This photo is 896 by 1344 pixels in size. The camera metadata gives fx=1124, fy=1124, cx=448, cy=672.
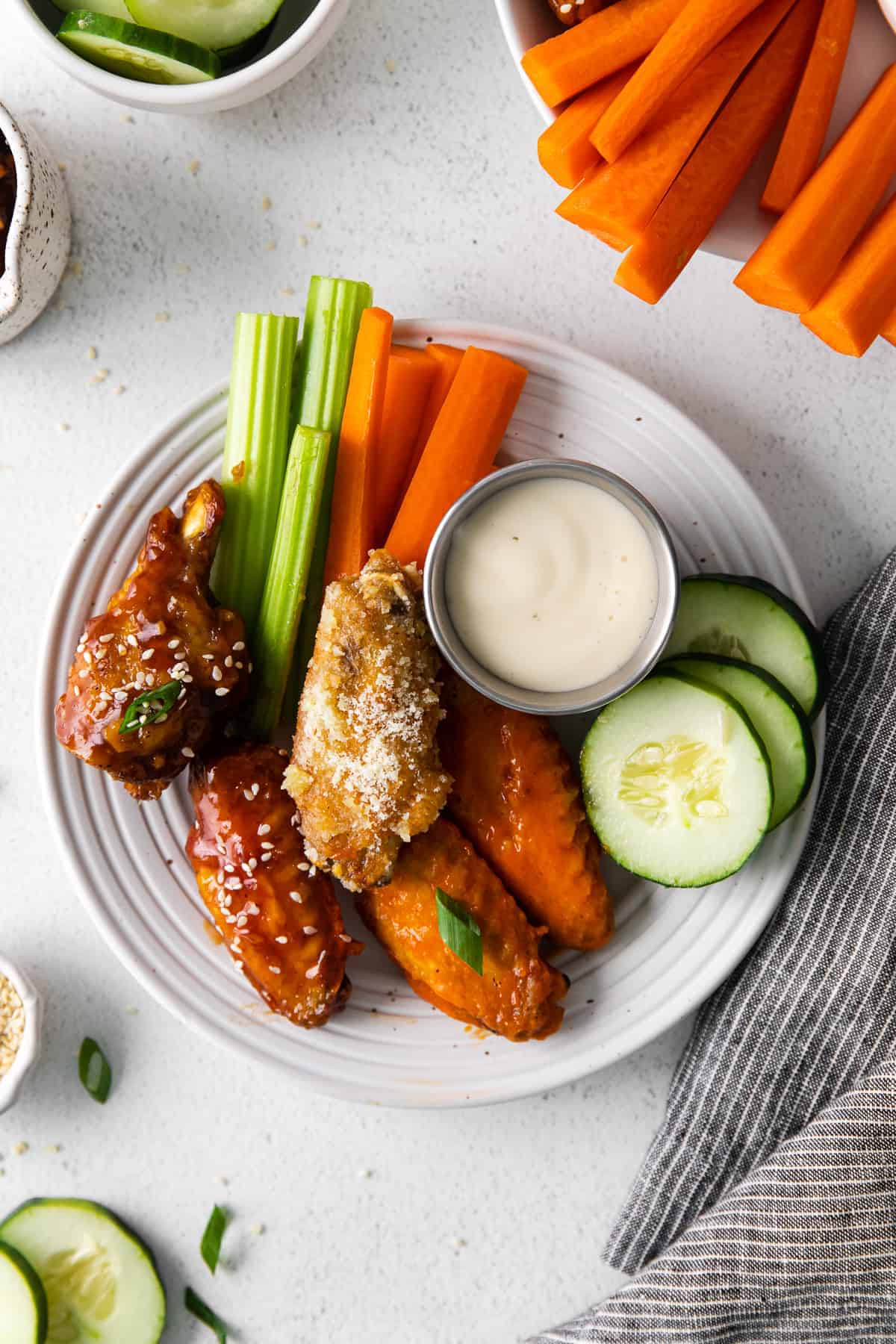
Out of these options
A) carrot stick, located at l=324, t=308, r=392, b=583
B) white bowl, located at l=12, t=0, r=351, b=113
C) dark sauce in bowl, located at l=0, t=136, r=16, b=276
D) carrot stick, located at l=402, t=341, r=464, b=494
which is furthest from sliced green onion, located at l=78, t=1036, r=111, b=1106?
white bowl, located at l=12, t=0, r=351, b=113

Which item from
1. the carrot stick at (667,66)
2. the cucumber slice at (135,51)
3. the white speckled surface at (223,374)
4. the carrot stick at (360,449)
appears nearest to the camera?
the carrot stick at (667,66)

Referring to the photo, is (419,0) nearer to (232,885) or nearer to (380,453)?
(380,453)

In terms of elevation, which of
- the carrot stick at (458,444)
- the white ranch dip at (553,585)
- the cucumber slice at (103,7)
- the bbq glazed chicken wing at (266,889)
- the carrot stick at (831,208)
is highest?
the cucumber slice at (103,7)

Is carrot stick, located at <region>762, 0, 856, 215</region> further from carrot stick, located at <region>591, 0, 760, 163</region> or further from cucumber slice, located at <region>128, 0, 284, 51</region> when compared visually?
cucumber slice, located at <region>128, 0, 284, 51</region>

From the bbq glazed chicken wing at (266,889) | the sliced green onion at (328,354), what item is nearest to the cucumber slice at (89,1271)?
the bbq glazed chicken wing at (266,889)

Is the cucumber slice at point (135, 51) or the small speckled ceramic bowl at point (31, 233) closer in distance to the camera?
the cucumber slice at point (135, 51)

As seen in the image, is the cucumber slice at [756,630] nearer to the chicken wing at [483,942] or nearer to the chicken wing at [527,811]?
the chicken wing at [527,811]
